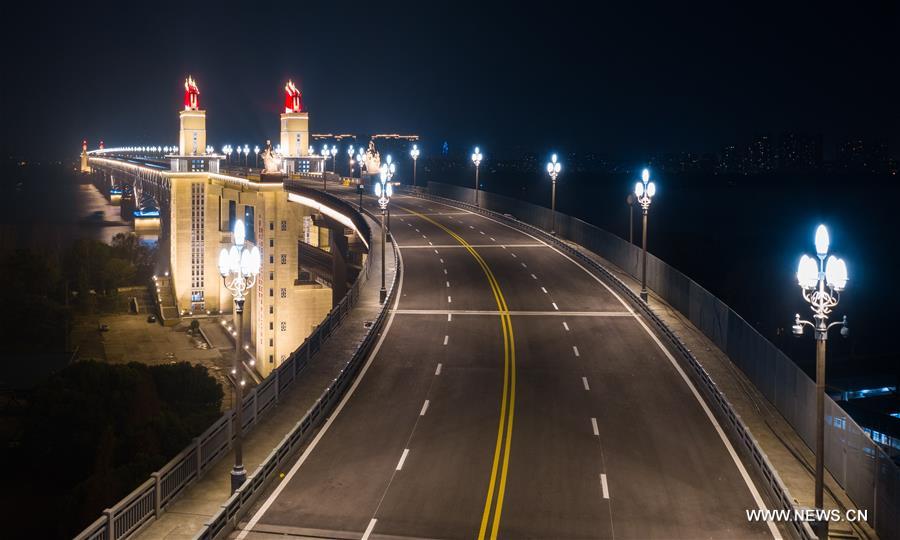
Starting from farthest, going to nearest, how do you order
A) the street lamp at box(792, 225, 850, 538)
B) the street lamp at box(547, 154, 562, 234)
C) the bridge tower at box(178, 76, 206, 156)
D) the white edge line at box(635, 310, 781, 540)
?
the bridge tower at box(178, 76, 206, 156), the street lamp at box(547, 154, 562, 234), the white edge line at box(635, 310, 781, 540), the street lamp at box(792, 225, 850, 538)

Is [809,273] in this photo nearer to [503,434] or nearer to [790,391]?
[790,391]

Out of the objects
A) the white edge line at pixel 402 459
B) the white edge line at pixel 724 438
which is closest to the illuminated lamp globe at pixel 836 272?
the white edge line at pixel 724 438

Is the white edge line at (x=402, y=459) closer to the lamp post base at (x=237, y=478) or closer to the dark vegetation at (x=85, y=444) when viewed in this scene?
the lamp post base at (x=237, y=478)

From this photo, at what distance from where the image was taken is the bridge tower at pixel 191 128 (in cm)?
12925

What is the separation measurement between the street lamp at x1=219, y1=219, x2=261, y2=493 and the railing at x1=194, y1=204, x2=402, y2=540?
1.59 ft

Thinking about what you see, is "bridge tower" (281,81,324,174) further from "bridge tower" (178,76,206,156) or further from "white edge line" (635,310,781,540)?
"white edge line" (635,310,781,540)

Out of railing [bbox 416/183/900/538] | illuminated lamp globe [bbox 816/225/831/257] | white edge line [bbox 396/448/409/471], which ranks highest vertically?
illuminated lamp globe [bbox 816/225/831/257]

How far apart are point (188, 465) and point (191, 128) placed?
117 meters

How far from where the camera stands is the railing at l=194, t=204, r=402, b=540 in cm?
1808

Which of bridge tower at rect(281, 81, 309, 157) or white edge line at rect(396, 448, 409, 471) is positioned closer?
white edge line at rect(396, 448, 409, 471)

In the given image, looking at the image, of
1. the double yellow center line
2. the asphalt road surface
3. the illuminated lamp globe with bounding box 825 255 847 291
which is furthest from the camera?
the double yellow center line

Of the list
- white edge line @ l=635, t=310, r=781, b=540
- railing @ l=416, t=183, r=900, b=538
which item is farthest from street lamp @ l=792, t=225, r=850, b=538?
white edge line @ l=635, t=310, r=781, b=540

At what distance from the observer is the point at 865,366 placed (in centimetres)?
9175

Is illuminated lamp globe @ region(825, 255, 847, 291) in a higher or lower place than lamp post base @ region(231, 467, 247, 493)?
higher
